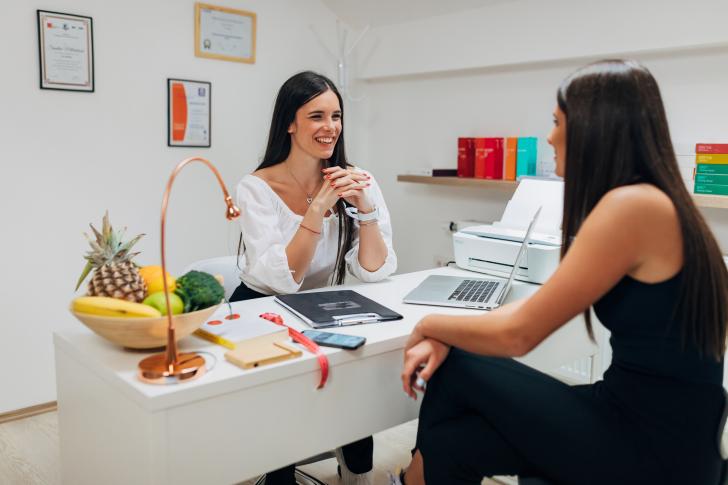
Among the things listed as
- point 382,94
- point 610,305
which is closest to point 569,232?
point 610,305

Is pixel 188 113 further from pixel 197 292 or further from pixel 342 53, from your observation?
pixel 197 292

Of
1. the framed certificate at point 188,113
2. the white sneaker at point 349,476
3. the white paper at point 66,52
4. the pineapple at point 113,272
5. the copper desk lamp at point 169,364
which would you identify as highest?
the white paper at point 66,52

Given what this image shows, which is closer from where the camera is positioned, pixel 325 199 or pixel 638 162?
pixel 638 162

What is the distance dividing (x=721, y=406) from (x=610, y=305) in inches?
10.5

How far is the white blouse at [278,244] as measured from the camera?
2.01 meters

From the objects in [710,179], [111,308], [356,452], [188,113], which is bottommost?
[356,452]

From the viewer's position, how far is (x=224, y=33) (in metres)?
3.38

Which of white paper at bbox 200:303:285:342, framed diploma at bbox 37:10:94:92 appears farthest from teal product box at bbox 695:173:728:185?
framed diploma at bbox 37:10:94:92

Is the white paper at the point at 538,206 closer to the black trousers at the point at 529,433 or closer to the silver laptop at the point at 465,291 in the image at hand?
the silver laptop at the point at 465,291

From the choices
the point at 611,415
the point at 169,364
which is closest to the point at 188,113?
the point at 169,364

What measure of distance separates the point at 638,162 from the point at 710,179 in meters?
1.48

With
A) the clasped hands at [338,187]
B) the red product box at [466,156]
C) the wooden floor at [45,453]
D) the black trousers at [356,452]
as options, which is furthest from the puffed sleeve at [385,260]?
the red product box at [466,156]

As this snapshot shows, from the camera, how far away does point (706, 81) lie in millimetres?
2656

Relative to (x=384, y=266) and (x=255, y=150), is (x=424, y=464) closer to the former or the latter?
(x=384, y=266)
